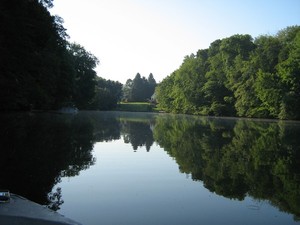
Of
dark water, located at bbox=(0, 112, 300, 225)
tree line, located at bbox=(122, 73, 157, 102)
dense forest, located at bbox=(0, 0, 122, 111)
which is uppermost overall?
tree line, located at bbox=(122, 73, 157, 102)

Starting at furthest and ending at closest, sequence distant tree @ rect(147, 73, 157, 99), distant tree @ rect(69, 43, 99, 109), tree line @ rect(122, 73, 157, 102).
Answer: distant tree @ rect(147, 73, 157, 99)
tree line @ rect(122, 73, 157, 102)
distant tree @ rect(69, 43, 99, 109)

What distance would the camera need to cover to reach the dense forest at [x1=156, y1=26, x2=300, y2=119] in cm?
5753

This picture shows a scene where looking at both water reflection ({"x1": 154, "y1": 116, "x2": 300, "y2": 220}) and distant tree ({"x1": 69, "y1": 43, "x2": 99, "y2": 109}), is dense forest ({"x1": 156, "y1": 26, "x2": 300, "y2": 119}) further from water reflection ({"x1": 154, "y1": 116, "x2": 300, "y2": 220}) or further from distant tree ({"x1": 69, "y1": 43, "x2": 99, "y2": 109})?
water reflection ({"x1": 154, "y1": 116, "x2": 300, "y2": 220})

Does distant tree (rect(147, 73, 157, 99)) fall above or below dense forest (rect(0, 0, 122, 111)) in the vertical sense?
above

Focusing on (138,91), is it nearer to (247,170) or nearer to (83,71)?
(83,71)

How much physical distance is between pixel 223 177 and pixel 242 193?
5.24 feet

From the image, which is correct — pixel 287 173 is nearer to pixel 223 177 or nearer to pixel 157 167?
pixel 223 177

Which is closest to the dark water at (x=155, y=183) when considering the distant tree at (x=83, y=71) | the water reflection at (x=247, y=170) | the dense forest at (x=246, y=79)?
the water reflection at (x=247, y=170)

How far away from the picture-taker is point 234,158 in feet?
43.1

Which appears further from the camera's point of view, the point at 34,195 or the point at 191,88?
the point at 191,88

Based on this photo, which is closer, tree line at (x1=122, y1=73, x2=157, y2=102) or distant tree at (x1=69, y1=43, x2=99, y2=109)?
distant tree at (x1=69, y1=43, x2=99, y2=109)

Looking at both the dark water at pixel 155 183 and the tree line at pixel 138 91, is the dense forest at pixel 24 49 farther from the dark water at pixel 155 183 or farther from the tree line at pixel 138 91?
the tree line at pixel 138 91

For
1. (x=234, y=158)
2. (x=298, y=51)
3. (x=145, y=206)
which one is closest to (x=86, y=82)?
(x=298, y=51)

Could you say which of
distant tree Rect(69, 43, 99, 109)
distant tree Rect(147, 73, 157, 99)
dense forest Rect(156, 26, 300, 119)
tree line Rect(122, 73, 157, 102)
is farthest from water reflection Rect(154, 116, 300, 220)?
distant tree Rect(147, 73, 157, 99)
